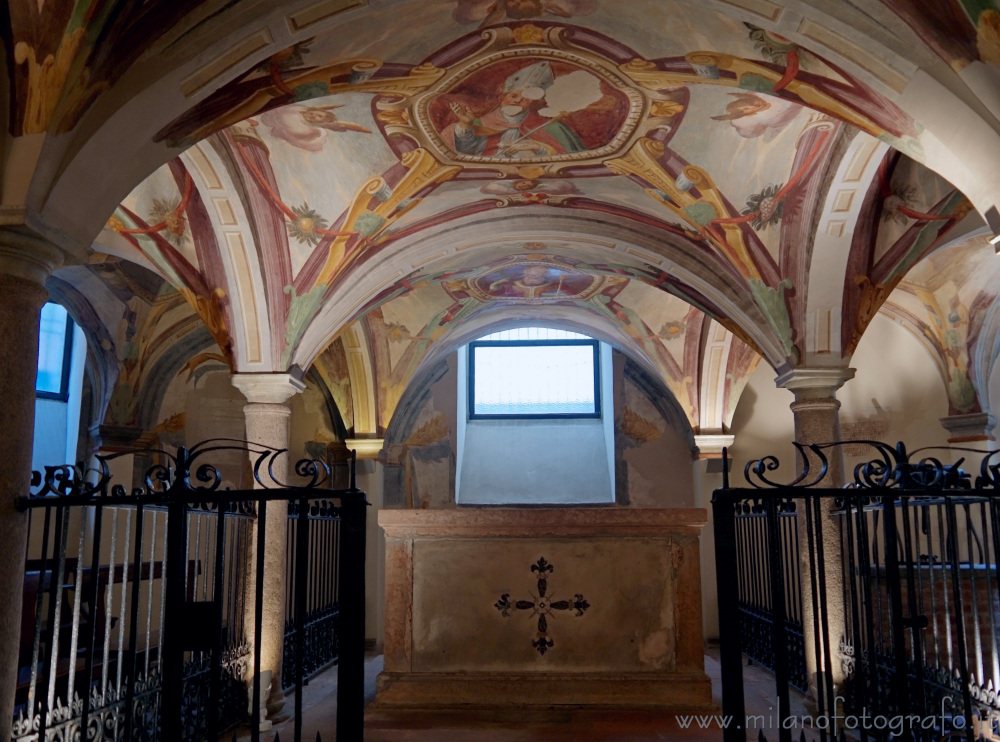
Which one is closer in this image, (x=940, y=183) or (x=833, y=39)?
(x=833, y=39)

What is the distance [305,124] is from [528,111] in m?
1.82

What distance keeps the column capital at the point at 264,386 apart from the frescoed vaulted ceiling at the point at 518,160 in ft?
0.45

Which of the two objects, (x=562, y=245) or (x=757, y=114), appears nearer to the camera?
(x=757, y=114)

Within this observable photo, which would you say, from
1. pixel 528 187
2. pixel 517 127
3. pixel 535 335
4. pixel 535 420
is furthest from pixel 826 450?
pixel 535 335

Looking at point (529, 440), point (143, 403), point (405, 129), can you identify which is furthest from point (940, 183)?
point (143, 403)

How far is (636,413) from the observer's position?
48.6 feet

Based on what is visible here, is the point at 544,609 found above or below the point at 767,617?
above

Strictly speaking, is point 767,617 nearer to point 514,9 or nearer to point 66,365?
point 514,9

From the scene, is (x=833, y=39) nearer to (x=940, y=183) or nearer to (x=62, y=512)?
(x=940, y=183)

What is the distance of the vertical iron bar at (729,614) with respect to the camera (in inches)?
155

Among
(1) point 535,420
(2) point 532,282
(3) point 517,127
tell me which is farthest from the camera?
(1) point 535,420

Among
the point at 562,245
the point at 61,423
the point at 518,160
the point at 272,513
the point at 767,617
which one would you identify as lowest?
the point at 767,617

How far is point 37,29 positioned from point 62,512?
238cm

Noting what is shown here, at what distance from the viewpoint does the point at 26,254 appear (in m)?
4.05
